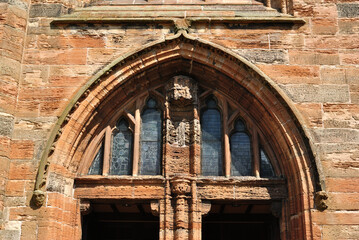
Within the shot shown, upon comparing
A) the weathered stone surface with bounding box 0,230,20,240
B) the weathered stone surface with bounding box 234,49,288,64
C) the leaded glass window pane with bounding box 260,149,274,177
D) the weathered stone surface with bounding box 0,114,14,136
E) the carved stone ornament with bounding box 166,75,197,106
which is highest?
the weathered stone surface with bounding box 234,49,288,64

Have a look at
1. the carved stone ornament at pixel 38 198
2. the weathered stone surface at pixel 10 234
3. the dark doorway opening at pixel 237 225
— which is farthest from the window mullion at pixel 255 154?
the weathered stone surface at pixel 10 234

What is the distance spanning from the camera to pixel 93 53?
9.79 m

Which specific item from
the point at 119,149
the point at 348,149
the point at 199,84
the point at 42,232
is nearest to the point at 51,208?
the point at 42,232

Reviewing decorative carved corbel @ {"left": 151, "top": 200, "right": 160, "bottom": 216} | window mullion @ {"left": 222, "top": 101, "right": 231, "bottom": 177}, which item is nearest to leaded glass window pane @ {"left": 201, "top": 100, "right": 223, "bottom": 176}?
window mullion @ {"left": 222, "top": 101, "right": 231, "bottom": 177}

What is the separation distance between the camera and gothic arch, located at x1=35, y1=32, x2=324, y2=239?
891 centimetres

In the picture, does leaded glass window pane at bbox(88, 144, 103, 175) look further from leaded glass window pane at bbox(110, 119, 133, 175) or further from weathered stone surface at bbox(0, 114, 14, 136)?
weathered stone surface at bbox(0, 114, 14, 136)

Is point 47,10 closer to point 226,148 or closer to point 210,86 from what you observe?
point 210,86

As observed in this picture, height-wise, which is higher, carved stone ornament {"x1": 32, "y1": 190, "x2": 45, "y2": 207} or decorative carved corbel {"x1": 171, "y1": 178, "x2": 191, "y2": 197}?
decorative carved corbel {"x1": 171, "y1": 178, "x2": 191, "y2": 197}

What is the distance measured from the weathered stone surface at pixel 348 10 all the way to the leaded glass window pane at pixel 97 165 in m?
5.05

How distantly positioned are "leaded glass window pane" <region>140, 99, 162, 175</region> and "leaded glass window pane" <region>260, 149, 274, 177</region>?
1.83 m

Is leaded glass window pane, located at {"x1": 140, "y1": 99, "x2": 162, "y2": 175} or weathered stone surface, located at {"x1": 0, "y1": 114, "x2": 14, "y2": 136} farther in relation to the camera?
leaded glass window pane, located at {"x1": 140, "y1": 99, "x2": 162, "y2": 175}

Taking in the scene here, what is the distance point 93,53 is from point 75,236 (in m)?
3.21

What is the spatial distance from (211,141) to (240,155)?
58cm

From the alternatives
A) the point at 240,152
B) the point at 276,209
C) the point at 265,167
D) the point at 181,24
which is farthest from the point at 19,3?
the point at 276,209
